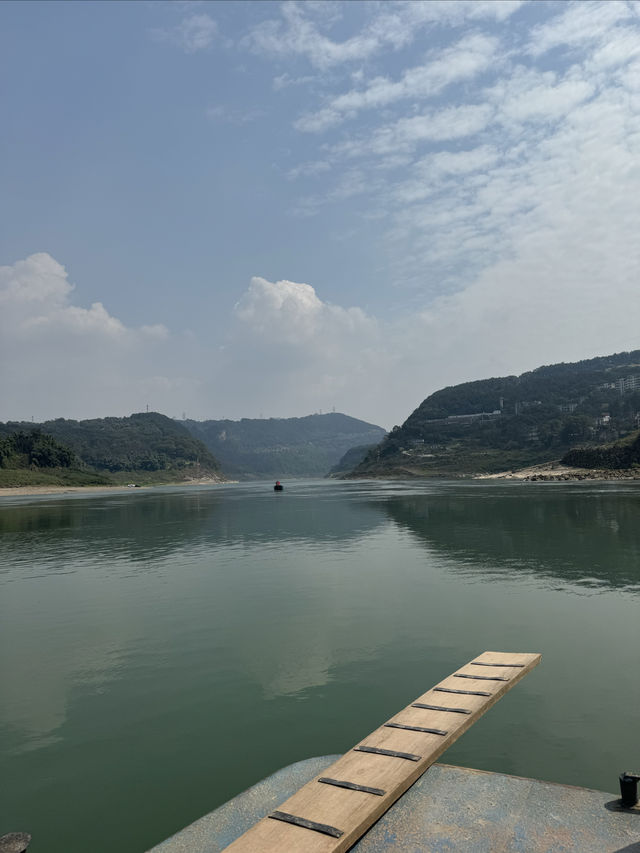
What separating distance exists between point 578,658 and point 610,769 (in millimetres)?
6682

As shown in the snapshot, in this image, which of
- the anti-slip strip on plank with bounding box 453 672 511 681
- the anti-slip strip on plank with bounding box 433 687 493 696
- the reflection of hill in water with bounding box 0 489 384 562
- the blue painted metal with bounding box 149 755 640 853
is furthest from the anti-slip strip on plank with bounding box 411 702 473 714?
the reflection of hill in water with bounding box 0 489 384 562

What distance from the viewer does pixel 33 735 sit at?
492 inches

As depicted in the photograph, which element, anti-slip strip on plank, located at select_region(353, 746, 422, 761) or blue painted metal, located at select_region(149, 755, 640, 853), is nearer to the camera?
blue painted metal, located at select_region(149, 755, 640, 853)

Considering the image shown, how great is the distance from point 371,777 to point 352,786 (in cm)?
38

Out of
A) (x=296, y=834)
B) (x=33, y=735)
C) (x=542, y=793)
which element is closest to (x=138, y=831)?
(x=296, y=834)

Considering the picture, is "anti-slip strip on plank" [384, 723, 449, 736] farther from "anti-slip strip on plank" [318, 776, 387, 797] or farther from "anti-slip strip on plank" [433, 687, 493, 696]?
"anti-slip strip on plank" [318, 776, 387, 797]

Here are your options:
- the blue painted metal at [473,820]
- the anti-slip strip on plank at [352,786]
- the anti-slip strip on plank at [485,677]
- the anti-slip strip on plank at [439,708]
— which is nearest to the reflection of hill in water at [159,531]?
the anti-slip strip on plank at [485,677]

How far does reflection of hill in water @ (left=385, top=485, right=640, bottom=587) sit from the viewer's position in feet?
98.8

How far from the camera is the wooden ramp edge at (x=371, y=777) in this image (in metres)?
6.86

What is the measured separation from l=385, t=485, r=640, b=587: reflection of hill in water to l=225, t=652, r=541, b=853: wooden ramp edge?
18384 mm

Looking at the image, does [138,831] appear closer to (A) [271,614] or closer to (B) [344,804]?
(B) [344,804]

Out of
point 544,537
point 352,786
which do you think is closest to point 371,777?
point 352,786

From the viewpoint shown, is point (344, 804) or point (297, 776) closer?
point (344, 804)

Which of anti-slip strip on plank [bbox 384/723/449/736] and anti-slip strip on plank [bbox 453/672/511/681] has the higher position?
anti-slip strip on plank [bbox 384/723/449/736]
